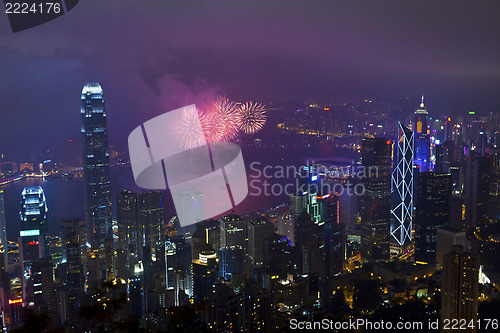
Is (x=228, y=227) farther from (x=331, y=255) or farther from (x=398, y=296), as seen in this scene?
(x=398, y=296)

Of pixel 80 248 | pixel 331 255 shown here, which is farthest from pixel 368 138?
pixel 80 248

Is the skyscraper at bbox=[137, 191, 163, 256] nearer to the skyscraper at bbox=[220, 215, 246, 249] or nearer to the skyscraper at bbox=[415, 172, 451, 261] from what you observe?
the skyscraper at bbox=[220, 215, 246, 249]

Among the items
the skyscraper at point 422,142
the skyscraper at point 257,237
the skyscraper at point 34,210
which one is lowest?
the skyscraper at point 257,237

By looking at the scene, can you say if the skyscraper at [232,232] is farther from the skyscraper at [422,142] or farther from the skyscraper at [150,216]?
the skyscraper at [422,142]

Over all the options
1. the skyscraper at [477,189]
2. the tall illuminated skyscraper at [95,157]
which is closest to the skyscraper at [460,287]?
the skyscraper at [477,189]

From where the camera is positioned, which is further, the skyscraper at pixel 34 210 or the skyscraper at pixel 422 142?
the skyscraper at pixel 422 142

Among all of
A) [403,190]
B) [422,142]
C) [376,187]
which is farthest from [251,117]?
[422,142]

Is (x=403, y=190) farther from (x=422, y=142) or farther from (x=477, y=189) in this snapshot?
(x=422, y=142)
